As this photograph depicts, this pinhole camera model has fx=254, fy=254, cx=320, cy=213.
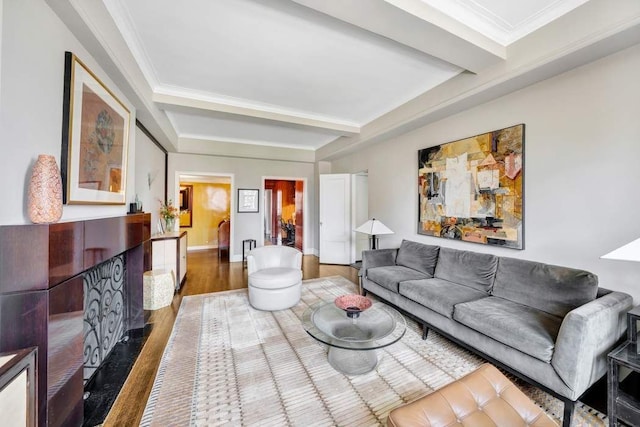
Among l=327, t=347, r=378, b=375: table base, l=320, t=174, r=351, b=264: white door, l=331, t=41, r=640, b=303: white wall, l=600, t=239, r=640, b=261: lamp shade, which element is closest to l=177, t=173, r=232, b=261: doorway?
l=320, t=174, r=351, b=264: white door

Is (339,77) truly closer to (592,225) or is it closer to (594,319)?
(592,225)

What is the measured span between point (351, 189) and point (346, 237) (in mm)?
1078

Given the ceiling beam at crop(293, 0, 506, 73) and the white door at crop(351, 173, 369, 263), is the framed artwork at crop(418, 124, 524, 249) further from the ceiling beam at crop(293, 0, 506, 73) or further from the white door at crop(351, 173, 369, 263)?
the white door at crop(351, 173, 369, 263)

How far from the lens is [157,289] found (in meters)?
3.29

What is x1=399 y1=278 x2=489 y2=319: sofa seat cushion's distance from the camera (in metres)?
2.35

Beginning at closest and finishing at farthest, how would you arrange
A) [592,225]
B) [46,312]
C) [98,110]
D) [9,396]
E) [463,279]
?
[9,396], [46,312], [98,110], [592,225], [463,279]

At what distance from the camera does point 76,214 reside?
1740 millimetres

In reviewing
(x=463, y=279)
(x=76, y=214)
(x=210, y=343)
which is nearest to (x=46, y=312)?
(x=76, y=214)

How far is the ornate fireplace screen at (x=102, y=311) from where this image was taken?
6.48ft

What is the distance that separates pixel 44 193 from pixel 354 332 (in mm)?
2159

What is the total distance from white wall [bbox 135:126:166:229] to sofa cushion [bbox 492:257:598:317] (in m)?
3.98

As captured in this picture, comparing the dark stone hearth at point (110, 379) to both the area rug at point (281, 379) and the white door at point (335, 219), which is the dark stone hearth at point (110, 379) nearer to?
the area rug at point (281, 379)

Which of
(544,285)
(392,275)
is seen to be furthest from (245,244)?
(544,285)

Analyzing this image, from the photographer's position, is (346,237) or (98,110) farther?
(346,237)
